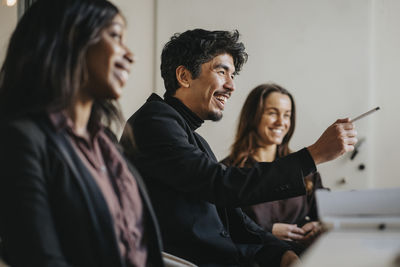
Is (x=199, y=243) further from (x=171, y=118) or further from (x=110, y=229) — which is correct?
(x=110, y=229)

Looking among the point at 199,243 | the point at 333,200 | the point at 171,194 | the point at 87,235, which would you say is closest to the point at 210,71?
the point at 171,194

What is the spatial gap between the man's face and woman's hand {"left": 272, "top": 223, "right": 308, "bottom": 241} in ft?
2.08

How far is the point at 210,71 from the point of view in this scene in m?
1.91

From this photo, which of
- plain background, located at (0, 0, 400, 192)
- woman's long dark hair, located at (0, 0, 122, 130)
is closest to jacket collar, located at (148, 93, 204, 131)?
woman's long dark hair, located at (0, 0, 122, 130)

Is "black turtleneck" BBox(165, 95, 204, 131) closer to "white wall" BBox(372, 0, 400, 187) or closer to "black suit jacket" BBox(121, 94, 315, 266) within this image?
"black suit jacket" BBox(121, 94, 315, 266)

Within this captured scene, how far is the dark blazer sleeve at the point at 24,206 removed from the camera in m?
0.88

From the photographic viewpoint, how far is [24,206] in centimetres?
88

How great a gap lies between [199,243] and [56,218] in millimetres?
658

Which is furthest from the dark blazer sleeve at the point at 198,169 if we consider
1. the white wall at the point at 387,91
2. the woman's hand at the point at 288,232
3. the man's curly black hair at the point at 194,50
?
the white wall at the point at 387,91

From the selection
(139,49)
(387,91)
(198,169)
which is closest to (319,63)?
(387,91)

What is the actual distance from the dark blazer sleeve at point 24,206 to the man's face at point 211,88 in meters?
1.02

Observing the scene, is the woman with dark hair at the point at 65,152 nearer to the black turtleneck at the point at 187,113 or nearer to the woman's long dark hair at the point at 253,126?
the black turtleneck at the point at 187,113

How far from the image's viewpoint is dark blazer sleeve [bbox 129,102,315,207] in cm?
141

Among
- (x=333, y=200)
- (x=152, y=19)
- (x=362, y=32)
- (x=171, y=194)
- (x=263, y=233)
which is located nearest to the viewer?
(x=333, y=200)
